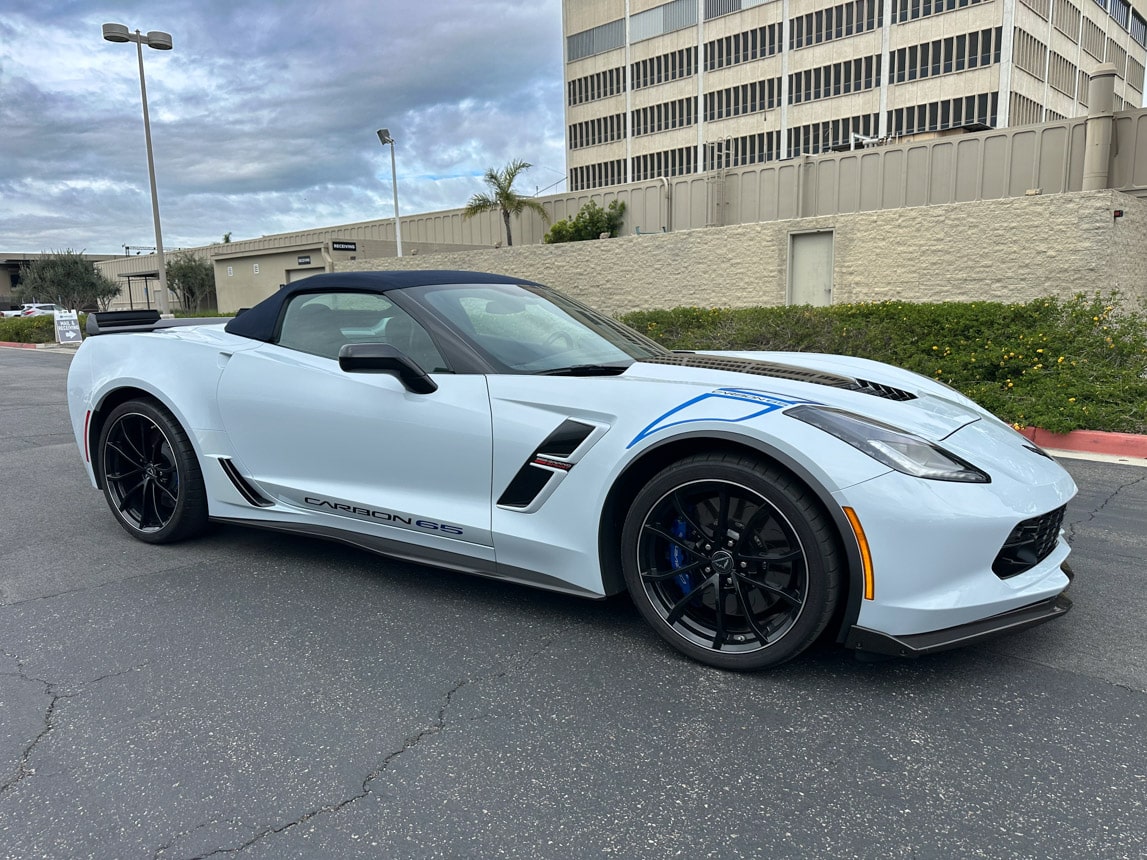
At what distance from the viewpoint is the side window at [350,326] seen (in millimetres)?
3469

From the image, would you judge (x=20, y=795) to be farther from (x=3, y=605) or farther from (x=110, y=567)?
(x=110, y=567)

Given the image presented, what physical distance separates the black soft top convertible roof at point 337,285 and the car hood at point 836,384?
107 centimetres

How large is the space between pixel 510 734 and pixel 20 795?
1338 millimetres

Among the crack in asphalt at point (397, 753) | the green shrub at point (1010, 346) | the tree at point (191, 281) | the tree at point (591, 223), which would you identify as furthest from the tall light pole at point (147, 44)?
the tree at point (191, 281)

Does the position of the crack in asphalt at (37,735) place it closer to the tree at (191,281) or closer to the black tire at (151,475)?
the black tire at (151,475)

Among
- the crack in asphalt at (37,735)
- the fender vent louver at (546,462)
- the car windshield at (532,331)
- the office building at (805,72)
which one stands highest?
the office building at (805,72)

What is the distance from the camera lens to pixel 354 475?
351cm

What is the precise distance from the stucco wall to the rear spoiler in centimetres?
1182

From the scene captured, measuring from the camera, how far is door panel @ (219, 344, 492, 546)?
3.18m

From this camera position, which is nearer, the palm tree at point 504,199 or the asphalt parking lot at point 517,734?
the asphalt parking lot at point 517,734

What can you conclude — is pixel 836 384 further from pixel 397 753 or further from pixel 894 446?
pixel 397 753

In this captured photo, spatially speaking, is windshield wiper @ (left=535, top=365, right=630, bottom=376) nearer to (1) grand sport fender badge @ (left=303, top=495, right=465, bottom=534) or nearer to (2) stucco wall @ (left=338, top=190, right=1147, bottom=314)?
(1) grand sport fender badge @ (left=303, top=495, right=465, bottom=534)

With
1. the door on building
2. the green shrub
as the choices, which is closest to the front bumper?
the green shrub

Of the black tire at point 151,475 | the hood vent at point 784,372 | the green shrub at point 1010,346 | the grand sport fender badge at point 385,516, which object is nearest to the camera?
the hood vent at point 784,372
